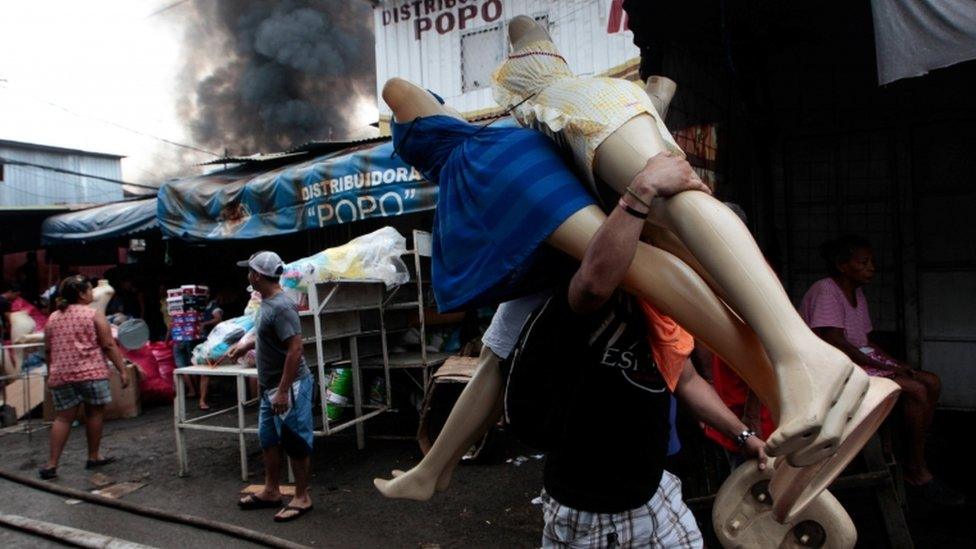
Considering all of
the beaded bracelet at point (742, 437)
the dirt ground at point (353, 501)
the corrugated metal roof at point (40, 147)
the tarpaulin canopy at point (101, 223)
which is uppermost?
the corrugated metal roof at point (40, 147)

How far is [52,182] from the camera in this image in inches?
850

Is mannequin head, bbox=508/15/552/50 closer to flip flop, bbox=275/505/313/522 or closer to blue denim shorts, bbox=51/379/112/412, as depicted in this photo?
flip flop, bbox=275/505/313/522

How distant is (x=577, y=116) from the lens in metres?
1.40

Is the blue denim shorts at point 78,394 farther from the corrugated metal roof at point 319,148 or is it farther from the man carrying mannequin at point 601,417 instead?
the man carrying mannequin at point 601,417

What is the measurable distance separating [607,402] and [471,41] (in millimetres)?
8847

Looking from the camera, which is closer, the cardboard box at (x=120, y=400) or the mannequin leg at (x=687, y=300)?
the mannequin leg at (x=687, y=300)

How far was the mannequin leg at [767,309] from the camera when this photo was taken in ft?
3.56

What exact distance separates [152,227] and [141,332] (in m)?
2.50

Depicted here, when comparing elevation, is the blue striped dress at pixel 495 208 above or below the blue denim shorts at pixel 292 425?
above

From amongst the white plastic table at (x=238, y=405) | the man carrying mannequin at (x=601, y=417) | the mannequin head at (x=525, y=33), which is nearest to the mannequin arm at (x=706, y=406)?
the man carrying mannequin at (x=601, y=417)

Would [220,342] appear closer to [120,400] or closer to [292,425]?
[292,425]

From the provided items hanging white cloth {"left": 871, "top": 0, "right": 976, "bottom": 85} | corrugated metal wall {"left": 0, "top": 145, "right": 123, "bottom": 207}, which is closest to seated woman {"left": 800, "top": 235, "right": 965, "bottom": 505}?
hanging white cloth {"left": 871, "top": 0, "right": 976, "bottom": 85}

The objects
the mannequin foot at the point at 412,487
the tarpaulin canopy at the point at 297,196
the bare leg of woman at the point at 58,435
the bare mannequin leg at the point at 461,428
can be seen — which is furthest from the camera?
the tarpaulin canopy at the point at 297,196

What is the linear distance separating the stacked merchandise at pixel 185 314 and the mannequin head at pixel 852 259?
776cm
